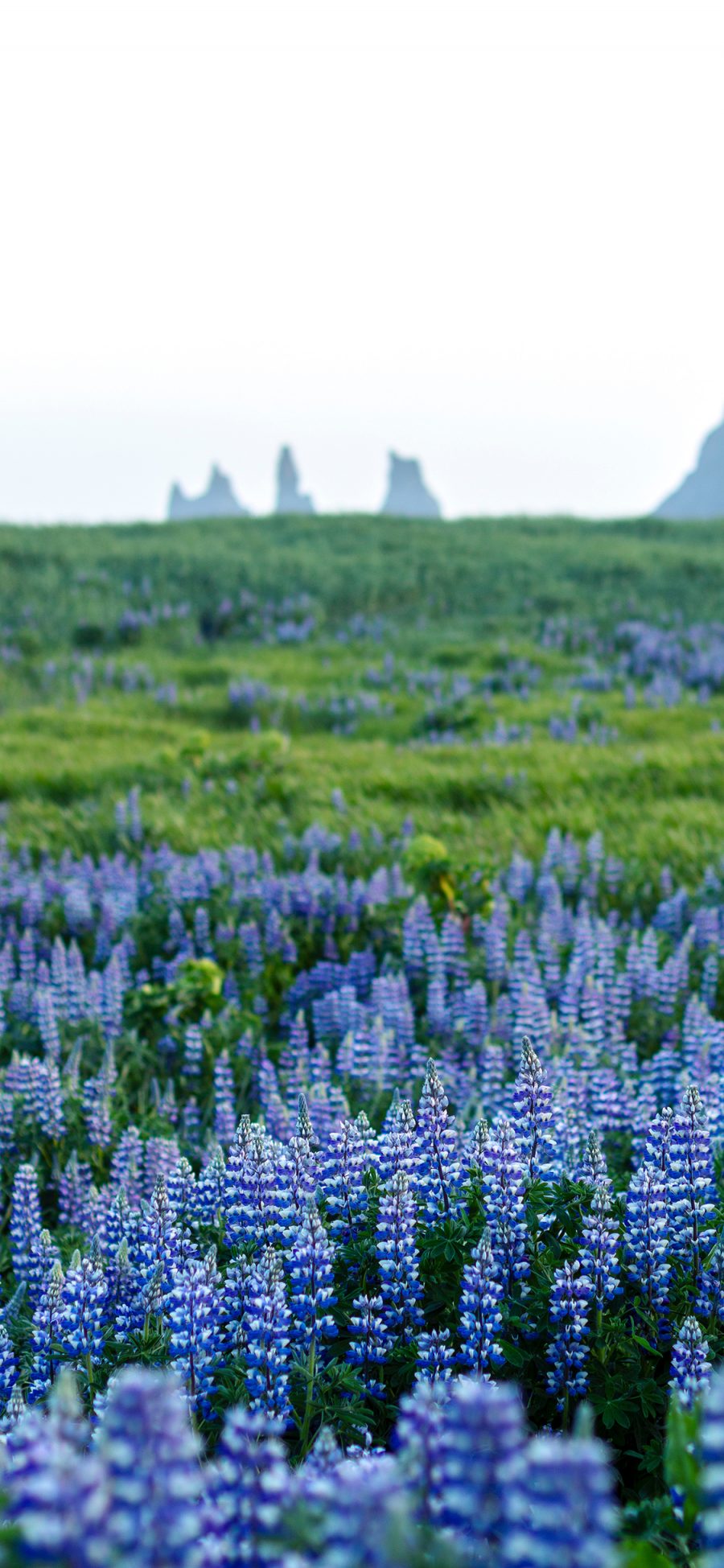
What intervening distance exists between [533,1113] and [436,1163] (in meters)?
0.26

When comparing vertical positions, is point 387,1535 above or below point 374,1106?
above

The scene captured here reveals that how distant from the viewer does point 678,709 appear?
37.4 feet

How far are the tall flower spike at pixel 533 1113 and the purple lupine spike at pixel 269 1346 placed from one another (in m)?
0.71

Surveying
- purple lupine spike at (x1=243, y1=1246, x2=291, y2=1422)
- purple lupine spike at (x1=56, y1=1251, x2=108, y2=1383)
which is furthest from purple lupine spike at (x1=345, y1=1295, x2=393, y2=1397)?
purple lupine spike at (x1=56, y1=1251, x2=108, y2=1383)

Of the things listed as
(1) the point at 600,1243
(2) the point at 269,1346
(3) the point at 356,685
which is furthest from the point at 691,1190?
(3) the point at 356,685

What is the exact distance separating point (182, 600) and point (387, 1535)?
16985 millimetres

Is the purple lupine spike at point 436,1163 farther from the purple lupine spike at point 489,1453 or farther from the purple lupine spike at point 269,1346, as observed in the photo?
the purple lupine spike at point 489,1453

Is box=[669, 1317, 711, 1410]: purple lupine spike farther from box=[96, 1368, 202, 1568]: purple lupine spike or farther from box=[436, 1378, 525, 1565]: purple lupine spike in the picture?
box=[96, 1368, 202, 1568]: purple lupine spike

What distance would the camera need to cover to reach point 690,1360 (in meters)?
2.19

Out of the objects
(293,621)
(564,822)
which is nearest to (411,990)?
(564,822)

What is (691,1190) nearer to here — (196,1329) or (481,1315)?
(481,1315)

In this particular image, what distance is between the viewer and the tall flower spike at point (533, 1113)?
→ 270cm

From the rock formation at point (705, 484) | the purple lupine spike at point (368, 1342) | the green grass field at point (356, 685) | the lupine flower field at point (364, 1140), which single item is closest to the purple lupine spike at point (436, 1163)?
the lupine flower field at point (364, 1140)

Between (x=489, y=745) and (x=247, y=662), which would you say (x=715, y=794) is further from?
(x=247, y=662)
